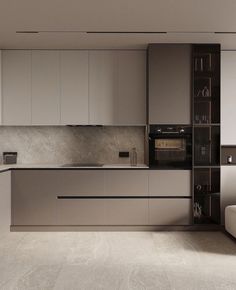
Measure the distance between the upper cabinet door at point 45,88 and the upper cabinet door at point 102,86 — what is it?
48 cm

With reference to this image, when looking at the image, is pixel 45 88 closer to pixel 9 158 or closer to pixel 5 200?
pixel 9 158

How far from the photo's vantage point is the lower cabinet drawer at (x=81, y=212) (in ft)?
16.7

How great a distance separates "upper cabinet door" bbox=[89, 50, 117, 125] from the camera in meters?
5.34

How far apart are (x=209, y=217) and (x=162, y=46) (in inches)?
93.9

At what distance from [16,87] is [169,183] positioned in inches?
98.5

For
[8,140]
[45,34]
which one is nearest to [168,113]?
[45,34]

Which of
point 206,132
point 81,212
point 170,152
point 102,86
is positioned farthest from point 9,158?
point 206,132

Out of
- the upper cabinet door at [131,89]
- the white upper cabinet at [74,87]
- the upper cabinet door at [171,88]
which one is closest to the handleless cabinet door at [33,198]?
the white upper cabinet at [74,87]

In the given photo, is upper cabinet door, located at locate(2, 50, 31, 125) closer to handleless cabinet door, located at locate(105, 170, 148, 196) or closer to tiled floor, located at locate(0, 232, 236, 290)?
handleless cabinet door, located at locate(105, 170, 148, 196)

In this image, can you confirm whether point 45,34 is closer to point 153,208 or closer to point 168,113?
point 168,113

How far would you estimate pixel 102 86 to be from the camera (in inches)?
211

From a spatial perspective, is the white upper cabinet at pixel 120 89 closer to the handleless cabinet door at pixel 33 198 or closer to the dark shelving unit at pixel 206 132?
the dark shelving unit at pixel 206 132

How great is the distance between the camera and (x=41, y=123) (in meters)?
5.36

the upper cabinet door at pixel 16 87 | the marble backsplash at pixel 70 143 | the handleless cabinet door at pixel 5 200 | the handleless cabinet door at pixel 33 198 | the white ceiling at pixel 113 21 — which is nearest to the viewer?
the white ceiling at pixel 113 21
